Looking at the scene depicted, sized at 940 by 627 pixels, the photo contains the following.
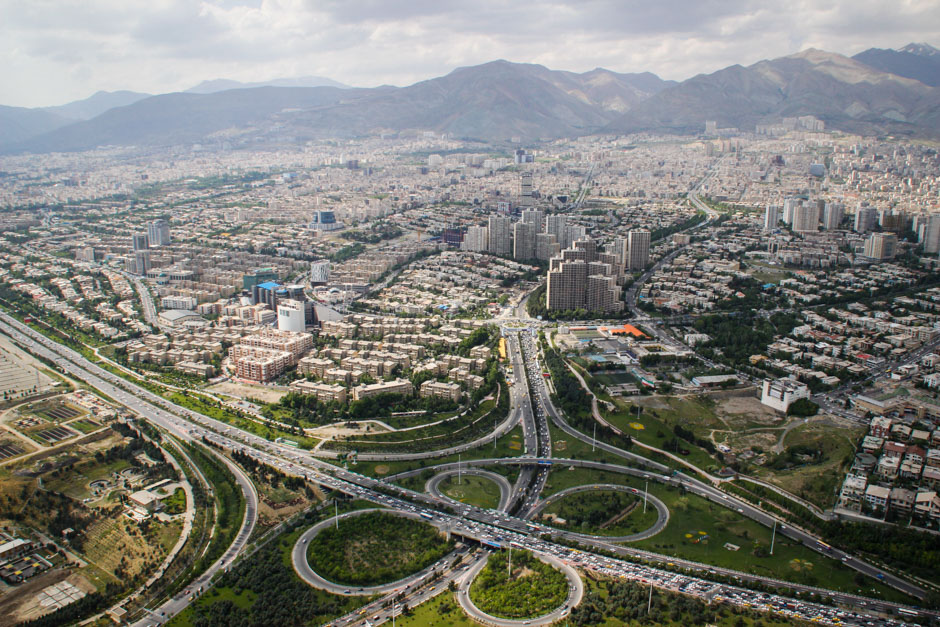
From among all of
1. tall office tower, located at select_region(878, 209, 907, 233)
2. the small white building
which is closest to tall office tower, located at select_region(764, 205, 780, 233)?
tall office tower, located at select_region(878, 209, 907, 233)

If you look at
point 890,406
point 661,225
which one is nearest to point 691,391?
point 890,406

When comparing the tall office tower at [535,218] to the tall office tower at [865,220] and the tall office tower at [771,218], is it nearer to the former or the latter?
the tall office tower at [771,218]

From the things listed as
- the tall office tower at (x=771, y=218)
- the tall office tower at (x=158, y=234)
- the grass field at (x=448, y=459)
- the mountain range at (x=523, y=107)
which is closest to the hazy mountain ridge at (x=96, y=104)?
the mountain range at (x=523, y=107)

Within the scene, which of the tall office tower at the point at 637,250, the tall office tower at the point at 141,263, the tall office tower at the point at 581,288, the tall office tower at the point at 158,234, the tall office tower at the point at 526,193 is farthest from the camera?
the tall office tower at the point at 526,193

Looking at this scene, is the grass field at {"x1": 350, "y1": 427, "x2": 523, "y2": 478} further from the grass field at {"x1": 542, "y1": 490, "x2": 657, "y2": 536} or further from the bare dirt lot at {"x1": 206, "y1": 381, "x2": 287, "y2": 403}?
the bare dirt lot at {"x1": 206, "y1": 381, "x2": 287, "y2": 403}

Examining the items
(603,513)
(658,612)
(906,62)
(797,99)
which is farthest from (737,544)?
(906,62)

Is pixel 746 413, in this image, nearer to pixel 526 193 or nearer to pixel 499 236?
pixel 499 236

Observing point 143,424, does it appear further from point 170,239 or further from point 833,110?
point 833,110
